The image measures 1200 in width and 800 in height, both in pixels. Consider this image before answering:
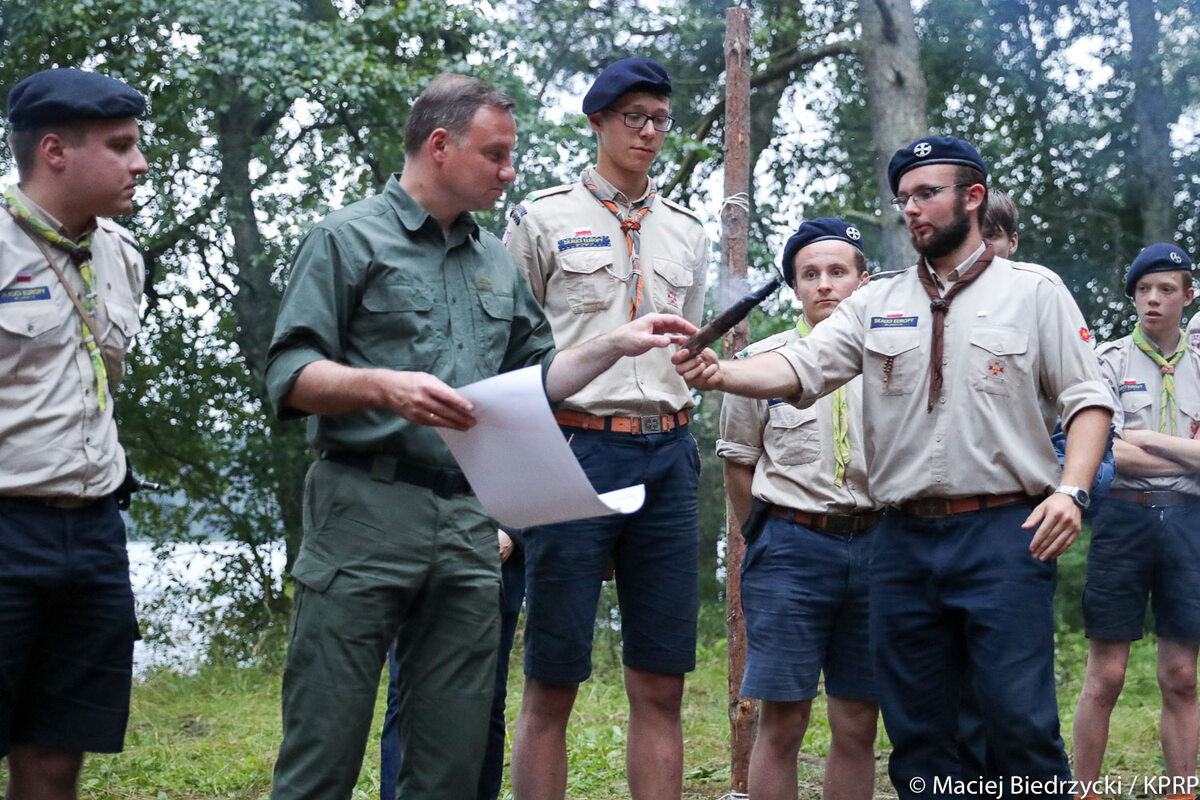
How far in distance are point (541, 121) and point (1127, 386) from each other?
21.7 feet

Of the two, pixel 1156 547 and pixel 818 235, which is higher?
pixel 818 235

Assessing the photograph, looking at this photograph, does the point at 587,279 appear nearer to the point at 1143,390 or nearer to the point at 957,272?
the point at 957,272

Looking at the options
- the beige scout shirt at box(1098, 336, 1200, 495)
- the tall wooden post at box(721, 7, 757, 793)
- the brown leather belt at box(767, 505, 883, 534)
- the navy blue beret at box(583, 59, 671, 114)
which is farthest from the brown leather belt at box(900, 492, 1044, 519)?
the beige scout shirt at box(1098, 336, 1200, 495)

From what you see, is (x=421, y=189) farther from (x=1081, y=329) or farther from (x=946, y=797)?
(x=946, y=797)

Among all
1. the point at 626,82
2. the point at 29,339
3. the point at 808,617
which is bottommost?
the point at 808,617

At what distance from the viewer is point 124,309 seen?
336 centimetres

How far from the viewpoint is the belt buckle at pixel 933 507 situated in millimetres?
3628

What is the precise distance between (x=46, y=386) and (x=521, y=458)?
1.21m

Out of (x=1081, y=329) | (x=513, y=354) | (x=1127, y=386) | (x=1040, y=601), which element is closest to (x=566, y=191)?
(x=513, y=354)

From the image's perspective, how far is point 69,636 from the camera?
10.5 ft

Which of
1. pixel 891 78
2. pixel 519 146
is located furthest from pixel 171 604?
pixel 891 78

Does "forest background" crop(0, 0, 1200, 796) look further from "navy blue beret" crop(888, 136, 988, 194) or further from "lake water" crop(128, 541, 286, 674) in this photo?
"navy blue beret" crop(888, 136, 988, 194)

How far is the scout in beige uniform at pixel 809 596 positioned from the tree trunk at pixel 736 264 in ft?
2.95

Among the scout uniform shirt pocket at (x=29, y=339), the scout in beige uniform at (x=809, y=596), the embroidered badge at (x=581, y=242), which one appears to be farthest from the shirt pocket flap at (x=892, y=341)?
the scout uniform shirt pocket at (x=29, y=339)
